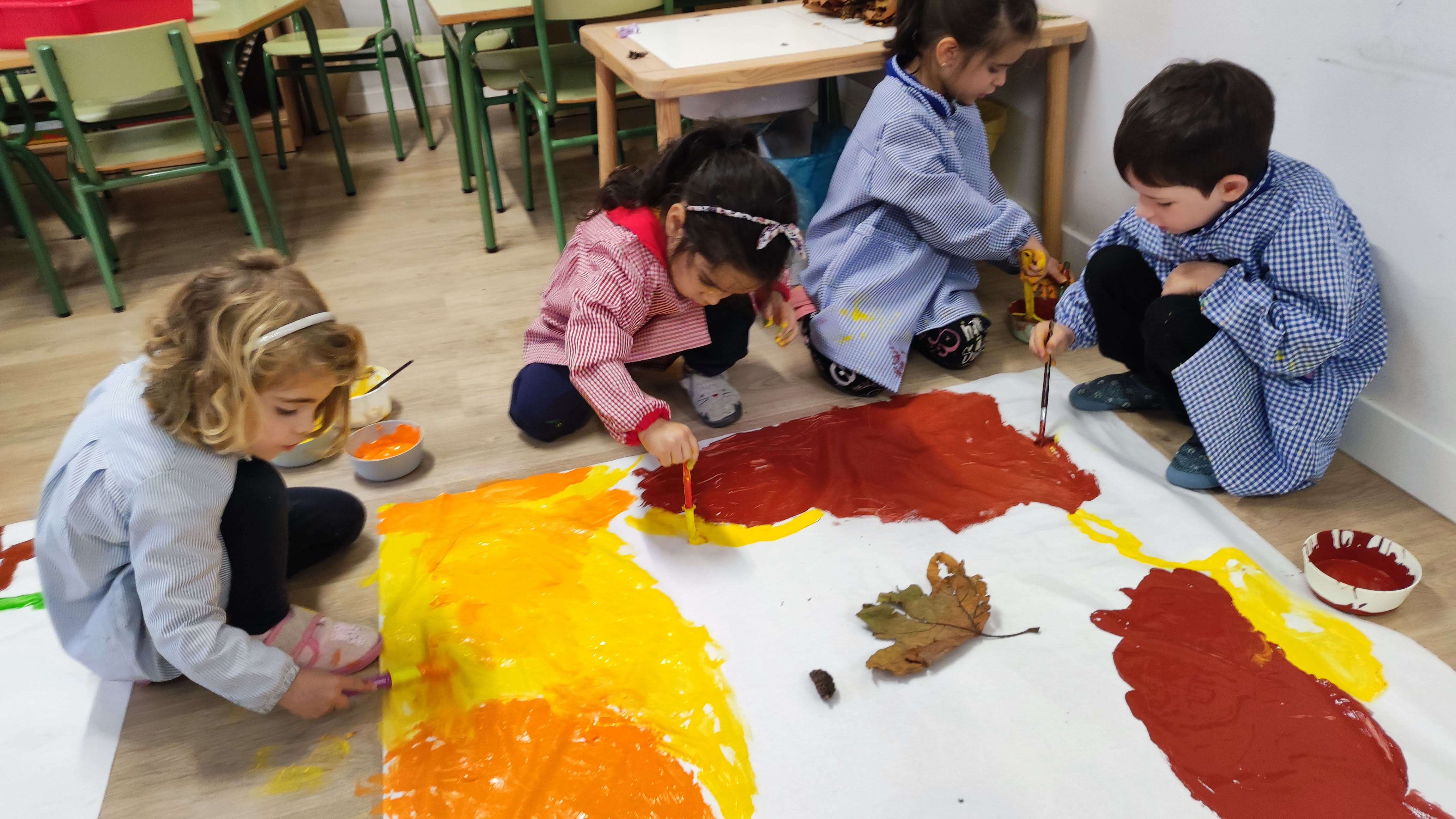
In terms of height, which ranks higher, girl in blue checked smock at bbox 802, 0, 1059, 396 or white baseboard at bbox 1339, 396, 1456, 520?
girl in blue checked smock at bbox 802, 0, 1059, 396

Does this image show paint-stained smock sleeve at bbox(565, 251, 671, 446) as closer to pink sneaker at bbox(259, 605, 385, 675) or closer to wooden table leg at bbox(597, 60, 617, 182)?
pink sneaker at bbox(259, 605, 385, 675)

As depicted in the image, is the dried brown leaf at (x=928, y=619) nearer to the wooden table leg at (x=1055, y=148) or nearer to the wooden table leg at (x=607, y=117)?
the wooden table leg at (x=1055, y=148)

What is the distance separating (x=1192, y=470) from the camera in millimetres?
1696

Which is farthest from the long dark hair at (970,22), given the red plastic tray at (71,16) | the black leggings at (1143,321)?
the red plastic tray at (71,16)

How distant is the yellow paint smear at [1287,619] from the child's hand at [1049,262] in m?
0.76

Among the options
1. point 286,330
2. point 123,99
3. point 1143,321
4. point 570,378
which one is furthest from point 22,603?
point 1143,321

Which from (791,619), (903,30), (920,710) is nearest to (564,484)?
(791,619)

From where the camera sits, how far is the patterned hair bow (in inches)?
59.7

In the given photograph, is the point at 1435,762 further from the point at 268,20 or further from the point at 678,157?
the point at 268,20

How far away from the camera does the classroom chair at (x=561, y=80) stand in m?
2.51

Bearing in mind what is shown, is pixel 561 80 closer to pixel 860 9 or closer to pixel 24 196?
pixel 860 9

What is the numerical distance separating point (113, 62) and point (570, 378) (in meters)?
1.65

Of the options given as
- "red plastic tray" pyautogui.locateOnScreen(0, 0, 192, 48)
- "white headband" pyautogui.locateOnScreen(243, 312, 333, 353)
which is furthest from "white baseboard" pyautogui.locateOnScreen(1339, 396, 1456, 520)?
"red plastic tray" pyautogui.locateOnScreen(0, 0, 192, 48)

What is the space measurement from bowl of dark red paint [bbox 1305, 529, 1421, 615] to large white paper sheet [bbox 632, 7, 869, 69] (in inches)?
58.0
